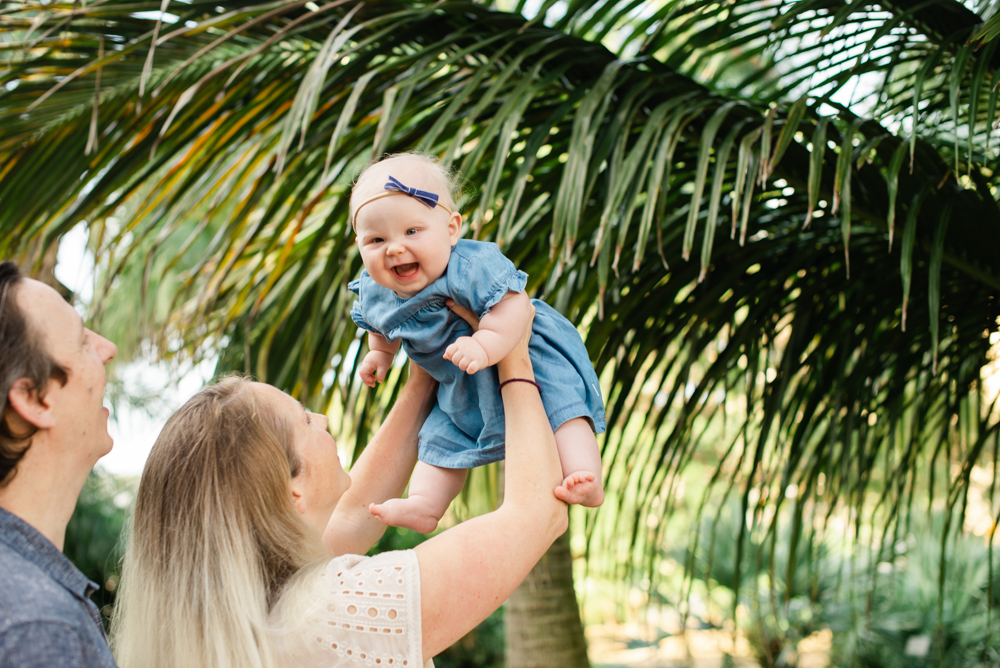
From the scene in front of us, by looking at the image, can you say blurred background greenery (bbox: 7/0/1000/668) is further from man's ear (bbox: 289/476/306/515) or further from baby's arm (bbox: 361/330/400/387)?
man's ear (bbox: 289/476/306/515)

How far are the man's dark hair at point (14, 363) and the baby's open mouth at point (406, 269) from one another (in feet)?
1.75

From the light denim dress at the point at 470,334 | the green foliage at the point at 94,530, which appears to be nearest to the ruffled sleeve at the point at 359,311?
the light denim dress at the point at 470,334

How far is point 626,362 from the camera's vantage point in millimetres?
2080

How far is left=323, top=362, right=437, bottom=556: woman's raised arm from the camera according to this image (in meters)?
1.53

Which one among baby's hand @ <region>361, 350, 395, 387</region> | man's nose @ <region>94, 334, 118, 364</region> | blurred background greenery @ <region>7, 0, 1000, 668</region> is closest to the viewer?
man's nose @ <region>94, 334, 118, 364</region>

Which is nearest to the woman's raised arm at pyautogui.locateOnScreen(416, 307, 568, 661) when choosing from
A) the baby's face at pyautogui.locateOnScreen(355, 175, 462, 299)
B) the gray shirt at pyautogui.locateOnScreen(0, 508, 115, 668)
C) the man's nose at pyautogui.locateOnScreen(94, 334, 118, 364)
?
the baby's face at pyautogui.locateOnScreen(355, 175, 462, 299)

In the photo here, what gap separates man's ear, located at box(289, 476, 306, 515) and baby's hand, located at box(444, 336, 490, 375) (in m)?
0.37

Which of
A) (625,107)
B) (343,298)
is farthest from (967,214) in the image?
(343,298)

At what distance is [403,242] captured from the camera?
1.26 metres

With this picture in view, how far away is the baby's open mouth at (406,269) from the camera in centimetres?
129

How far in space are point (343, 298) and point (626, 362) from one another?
2.59 feet

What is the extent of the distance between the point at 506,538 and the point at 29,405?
0.68 m

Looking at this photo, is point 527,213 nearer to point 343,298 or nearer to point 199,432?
point 343,298

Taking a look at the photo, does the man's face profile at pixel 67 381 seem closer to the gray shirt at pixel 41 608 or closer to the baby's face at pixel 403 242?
the gray shirt at pixel 41 608
